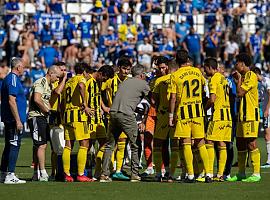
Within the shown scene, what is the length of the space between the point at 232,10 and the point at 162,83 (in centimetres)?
2205

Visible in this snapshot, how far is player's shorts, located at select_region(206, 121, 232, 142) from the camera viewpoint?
57.0 feet

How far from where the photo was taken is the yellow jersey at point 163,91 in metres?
17.4

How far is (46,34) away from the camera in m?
35.5

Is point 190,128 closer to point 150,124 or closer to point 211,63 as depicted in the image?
point 211,63

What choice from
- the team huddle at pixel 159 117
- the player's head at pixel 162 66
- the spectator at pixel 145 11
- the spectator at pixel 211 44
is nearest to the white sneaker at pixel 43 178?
the team huddle at pixel 159 117

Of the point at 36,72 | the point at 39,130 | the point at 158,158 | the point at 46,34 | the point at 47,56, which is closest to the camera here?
the point at 158,158

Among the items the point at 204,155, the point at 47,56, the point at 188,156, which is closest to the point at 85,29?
the point at 47,56

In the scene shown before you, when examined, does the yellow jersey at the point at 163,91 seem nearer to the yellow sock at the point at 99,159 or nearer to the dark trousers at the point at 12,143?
the yellow sock at the point at 99,159

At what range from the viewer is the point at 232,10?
38938 millimetres

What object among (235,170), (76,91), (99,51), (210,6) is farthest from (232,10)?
(76,91)

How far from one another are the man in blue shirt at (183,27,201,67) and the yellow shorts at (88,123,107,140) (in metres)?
18.2

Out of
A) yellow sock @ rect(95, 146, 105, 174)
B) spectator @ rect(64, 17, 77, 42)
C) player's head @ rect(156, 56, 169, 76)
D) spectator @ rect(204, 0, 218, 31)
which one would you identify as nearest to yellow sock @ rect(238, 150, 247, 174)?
player's head @ rect(156, 56, 169, 76)

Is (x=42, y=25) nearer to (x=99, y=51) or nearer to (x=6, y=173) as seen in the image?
(x=99, y=51)

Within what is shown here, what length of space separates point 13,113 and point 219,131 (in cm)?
367
